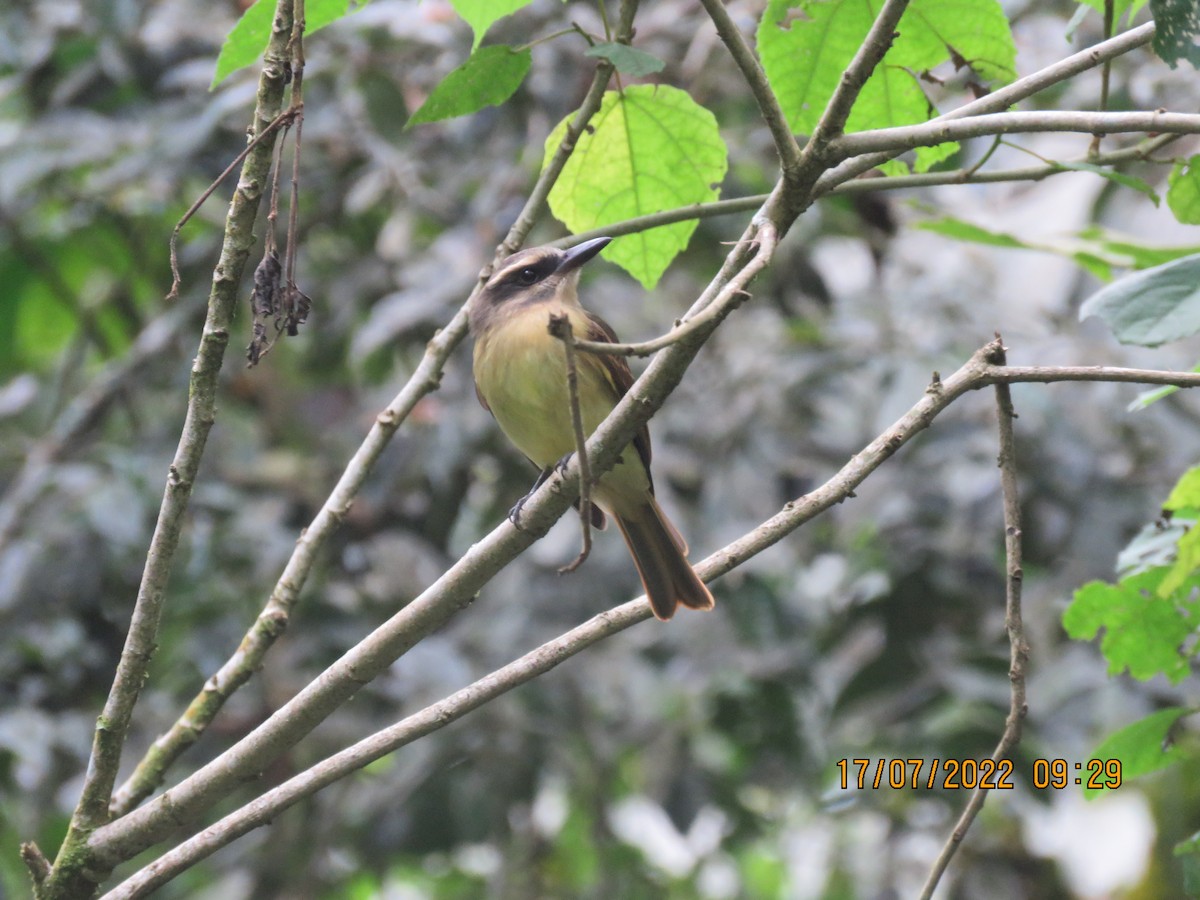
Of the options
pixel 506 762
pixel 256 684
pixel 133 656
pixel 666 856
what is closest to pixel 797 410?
pixel 506 762

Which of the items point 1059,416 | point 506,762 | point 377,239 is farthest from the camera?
point 377,239

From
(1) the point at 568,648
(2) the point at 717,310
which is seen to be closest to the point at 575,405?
(2) the point at 717,310

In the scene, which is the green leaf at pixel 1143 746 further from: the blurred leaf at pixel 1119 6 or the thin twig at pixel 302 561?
the thin twig at pixel 302 561

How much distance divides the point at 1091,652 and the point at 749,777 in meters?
1.34

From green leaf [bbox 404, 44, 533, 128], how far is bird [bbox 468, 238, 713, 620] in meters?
1.02

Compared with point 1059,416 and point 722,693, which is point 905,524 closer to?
point 1059,416

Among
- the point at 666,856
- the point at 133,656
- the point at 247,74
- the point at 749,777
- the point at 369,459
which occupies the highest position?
the point at 247,74

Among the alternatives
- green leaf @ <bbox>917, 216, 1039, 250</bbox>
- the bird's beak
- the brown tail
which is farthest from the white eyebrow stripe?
green leaf @ <bbox>917, 216, 1039, 250</bbox>

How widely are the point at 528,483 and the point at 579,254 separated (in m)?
1.51

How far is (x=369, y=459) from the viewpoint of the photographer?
94.1 inches

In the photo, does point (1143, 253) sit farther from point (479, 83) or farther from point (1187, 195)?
point (479, 83)

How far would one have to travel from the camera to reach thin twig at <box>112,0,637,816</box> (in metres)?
2.27

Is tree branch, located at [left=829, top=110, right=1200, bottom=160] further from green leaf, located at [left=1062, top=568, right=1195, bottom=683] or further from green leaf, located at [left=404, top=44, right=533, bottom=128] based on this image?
green leaf, located at [left=1062, top=568, right=1195, bottom=683]

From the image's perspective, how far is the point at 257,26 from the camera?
6.68ft
